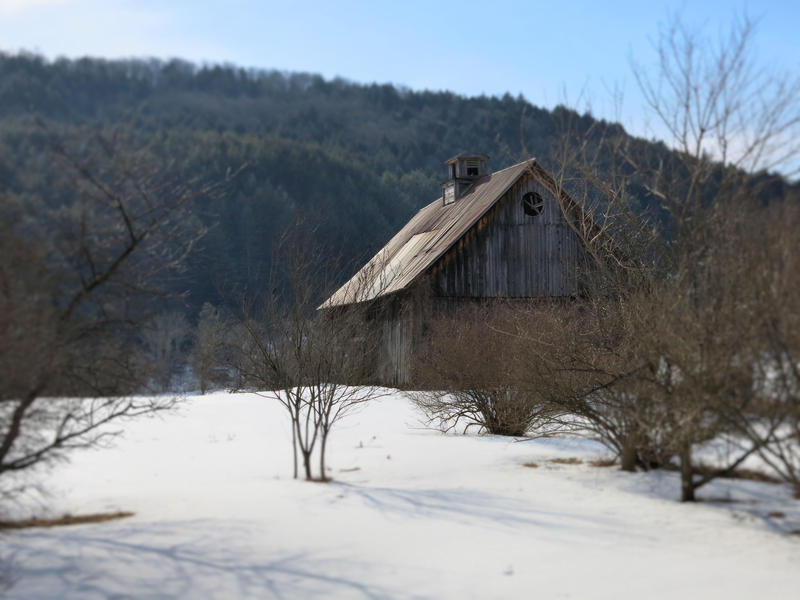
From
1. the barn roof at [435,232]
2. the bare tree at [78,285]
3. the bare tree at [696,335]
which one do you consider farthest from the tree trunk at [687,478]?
the barn roof at [435,232]

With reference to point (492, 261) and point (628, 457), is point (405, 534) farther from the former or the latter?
point (492, 261)

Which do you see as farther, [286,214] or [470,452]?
[286,214]

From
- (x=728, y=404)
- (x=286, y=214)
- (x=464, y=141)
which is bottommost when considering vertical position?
(x=728, y=404)

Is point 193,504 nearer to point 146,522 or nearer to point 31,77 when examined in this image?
point 146,522

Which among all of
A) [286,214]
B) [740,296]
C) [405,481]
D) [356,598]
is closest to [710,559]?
[740,296]

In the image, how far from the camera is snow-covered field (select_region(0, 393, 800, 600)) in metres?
6.26

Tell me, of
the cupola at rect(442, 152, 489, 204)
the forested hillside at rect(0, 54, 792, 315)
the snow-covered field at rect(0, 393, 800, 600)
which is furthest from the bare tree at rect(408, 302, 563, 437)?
the cupola at rect(442, 152, 489, 204)

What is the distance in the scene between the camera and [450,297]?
77.5 feet

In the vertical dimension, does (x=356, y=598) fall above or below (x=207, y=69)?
below

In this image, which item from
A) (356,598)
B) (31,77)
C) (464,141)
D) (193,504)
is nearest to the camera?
(356,598)

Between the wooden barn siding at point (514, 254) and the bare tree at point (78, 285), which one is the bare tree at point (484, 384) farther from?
the wooden barn siding at point (514, 254)

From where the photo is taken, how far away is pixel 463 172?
3005cm

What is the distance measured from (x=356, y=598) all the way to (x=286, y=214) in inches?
2231

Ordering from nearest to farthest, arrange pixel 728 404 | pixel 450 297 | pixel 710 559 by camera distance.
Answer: pixel 710 559, pixel 728 404, pixel 450 297
